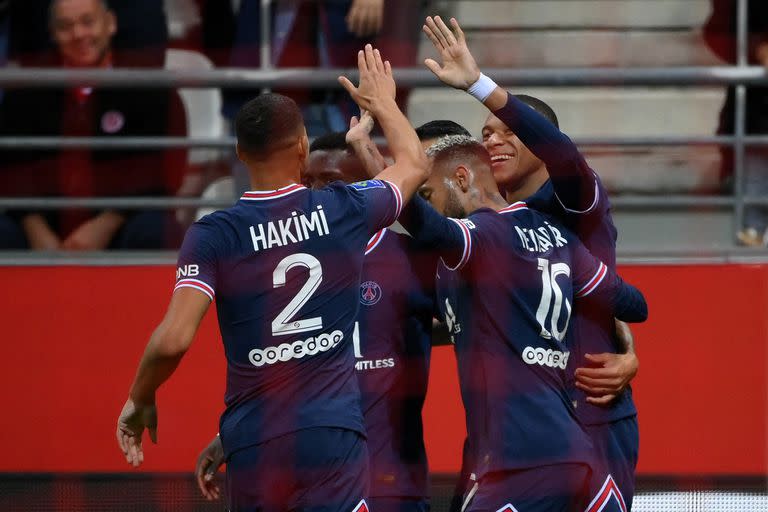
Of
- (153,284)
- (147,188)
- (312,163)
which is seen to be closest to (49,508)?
(153,284)

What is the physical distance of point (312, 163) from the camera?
3.40m

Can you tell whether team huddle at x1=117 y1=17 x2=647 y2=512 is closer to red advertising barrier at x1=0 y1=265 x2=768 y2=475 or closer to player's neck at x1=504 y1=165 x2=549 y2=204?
player's neck at x1=504 y1=165 x2=549 y2=204

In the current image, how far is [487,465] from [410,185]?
0.71m

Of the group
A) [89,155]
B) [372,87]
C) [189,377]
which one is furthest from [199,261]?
[89,155]

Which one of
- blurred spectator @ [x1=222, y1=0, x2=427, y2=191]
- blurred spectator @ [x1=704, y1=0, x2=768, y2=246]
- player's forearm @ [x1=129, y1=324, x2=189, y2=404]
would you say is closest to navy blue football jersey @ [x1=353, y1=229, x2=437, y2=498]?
player's forearm @ [x1=129, y1=324, x2=189, y2=404]

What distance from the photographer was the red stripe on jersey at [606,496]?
2953 millimetres

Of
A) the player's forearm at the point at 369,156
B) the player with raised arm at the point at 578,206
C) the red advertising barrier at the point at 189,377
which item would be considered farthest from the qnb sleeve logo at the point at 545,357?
the red advertising barrier at the point at 189,377

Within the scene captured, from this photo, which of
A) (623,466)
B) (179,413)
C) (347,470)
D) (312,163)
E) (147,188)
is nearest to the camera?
(347,470)

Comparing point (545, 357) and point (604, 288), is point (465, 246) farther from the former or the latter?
point (604, 288)

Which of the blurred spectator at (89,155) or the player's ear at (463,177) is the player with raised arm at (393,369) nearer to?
the player's ear at (463,177)

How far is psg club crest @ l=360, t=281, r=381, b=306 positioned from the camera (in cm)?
312

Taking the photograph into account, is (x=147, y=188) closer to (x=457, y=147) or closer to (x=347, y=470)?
(x=457, y=147)

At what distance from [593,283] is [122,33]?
2.26m

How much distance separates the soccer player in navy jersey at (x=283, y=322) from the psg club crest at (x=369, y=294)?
0.37 m
